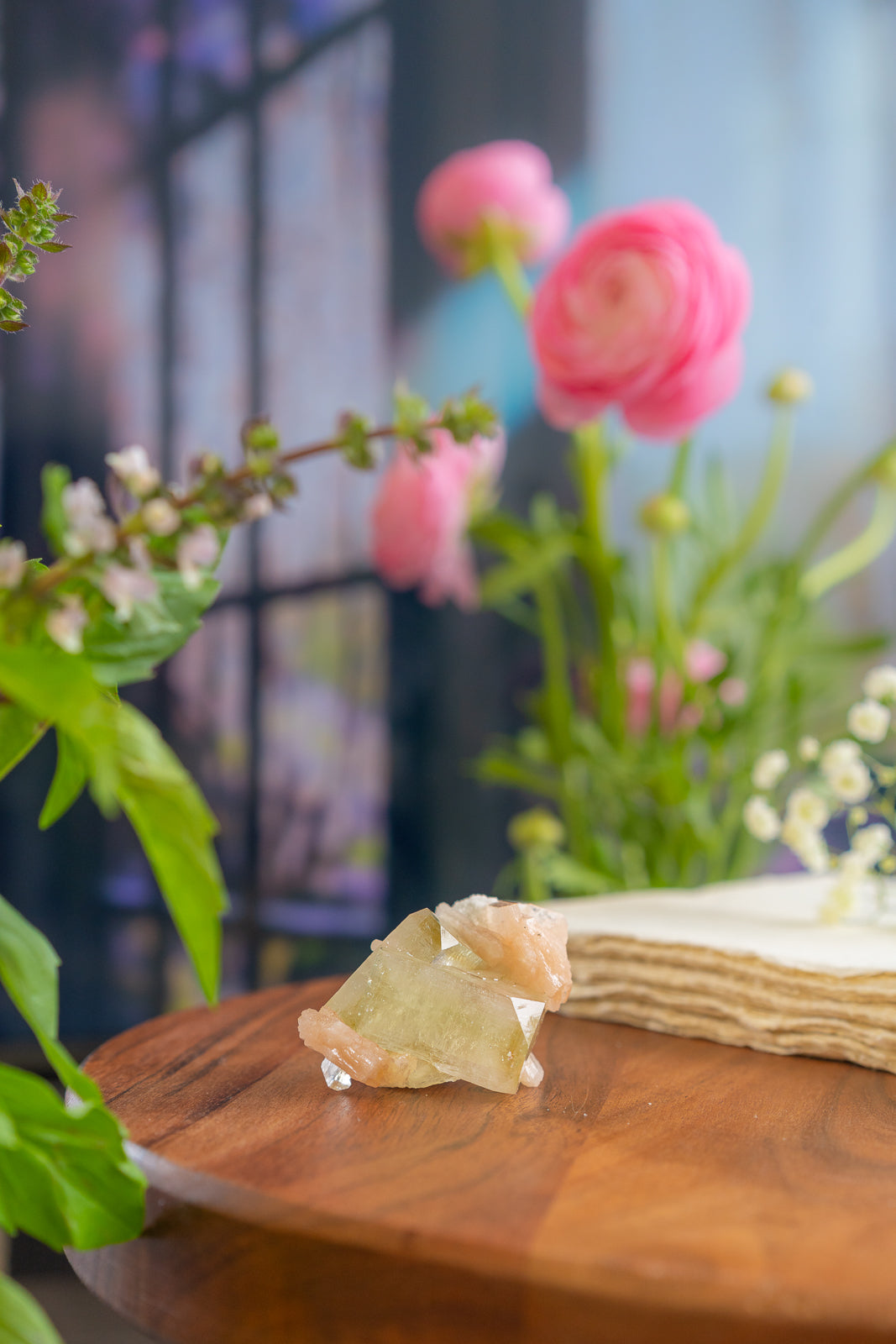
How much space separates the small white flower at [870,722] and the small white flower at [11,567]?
514 millimetres

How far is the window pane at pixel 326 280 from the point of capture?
1.47m

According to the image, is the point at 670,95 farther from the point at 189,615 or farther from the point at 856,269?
the point at 189,615

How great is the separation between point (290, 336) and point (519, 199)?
0.43 meters

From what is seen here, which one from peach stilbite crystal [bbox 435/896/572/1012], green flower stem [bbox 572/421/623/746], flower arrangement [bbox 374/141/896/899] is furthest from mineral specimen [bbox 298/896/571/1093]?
green flower stem [bbox 572/421/623/746]

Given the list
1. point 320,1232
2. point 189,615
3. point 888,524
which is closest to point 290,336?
point 888,524

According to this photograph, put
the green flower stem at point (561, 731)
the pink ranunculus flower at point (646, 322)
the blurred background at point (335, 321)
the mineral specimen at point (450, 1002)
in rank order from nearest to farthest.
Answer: the mineral specimen at point (450, 1002) → the pink ranunculus flower at point (646, 322) → the green flower stem at point (561, 731) → the blurred background at point (335, 321)

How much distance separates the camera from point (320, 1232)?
0.98 ft

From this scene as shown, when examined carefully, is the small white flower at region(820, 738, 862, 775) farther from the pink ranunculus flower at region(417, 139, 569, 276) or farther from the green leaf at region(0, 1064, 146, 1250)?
the pink ranunculus flower at region(417, 139, 569, 276)

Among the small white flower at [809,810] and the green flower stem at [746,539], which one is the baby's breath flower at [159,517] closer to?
the small white flower at [809,810]

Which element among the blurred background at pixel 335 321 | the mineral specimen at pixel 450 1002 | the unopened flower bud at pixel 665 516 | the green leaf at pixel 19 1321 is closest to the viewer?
the green leaf at pixel 19 1321

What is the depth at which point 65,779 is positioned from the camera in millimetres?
363

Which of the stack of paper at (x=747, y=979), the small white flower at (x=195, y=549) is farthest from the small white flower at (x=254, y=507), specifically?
the stack of paper at (x=747, y=979)

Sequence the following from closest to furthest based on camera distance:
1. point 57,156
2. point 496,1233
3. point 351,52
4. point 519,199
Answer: point 496,1233, point 519,199, point 57,156, point 351,52

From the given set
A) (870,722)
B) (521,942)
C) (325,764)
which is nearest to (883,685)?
(870,722)
